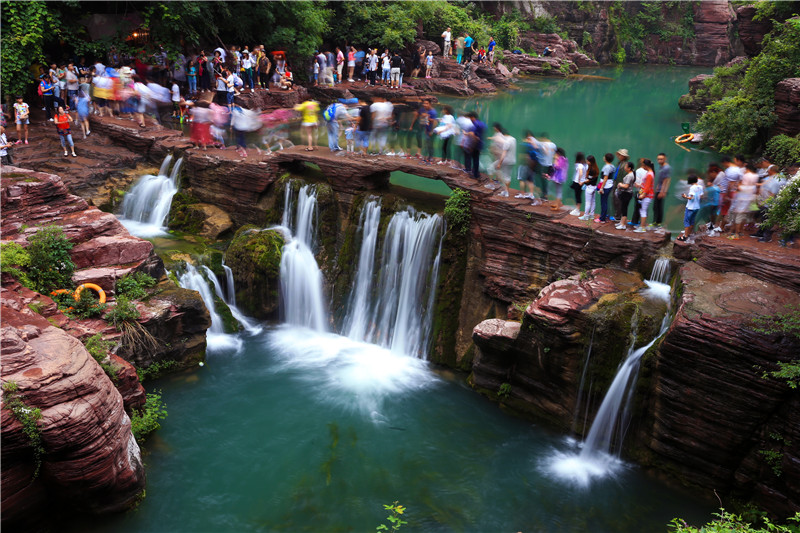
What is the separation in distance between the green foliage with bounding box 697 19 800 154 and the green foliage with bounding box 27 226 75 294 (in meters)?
20.1

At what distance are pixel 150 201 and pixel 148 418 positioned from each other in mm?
8675

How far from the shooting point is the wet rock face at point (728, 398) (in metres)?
8.78

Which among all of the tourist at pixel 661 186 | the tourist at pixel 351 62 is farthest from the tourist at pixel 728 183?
the tourist at pixel 351 62

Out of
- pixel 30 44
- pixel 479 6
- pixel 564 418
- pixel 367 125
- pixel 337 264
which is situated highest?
pixel 479 6

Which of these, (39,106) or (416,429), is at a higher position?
(39,106)

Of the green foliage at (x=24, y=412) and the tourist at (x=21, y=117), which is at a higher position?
the tourist at (x=21, y=117)

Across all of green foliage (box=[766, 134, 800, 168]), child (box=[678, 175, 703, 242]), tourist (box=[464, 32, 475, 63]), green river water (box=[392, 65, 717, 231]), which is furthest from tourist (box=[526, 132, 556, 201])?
tourist (box=[464, 32, 475, 63])

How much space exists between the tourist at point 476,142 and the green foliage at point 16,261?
9585 millimetres

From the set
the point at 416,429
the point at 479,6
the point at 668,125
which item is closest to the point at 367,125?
the point at 416,429

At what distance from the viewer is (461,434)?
37.7 ft

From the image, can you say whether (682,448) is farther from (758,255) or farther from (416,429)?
(416,429)

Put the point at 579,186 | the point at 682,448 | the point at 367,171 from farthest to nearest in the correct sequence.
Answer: the point at 367,171 < the point at 579,186 < the point at 682,448

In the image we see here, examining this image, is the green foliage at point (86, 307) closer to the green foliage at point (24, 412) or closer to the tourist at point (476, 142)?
the green foliage at point (24, 412)

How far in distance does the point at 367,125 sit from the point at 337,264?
12.2 ft
